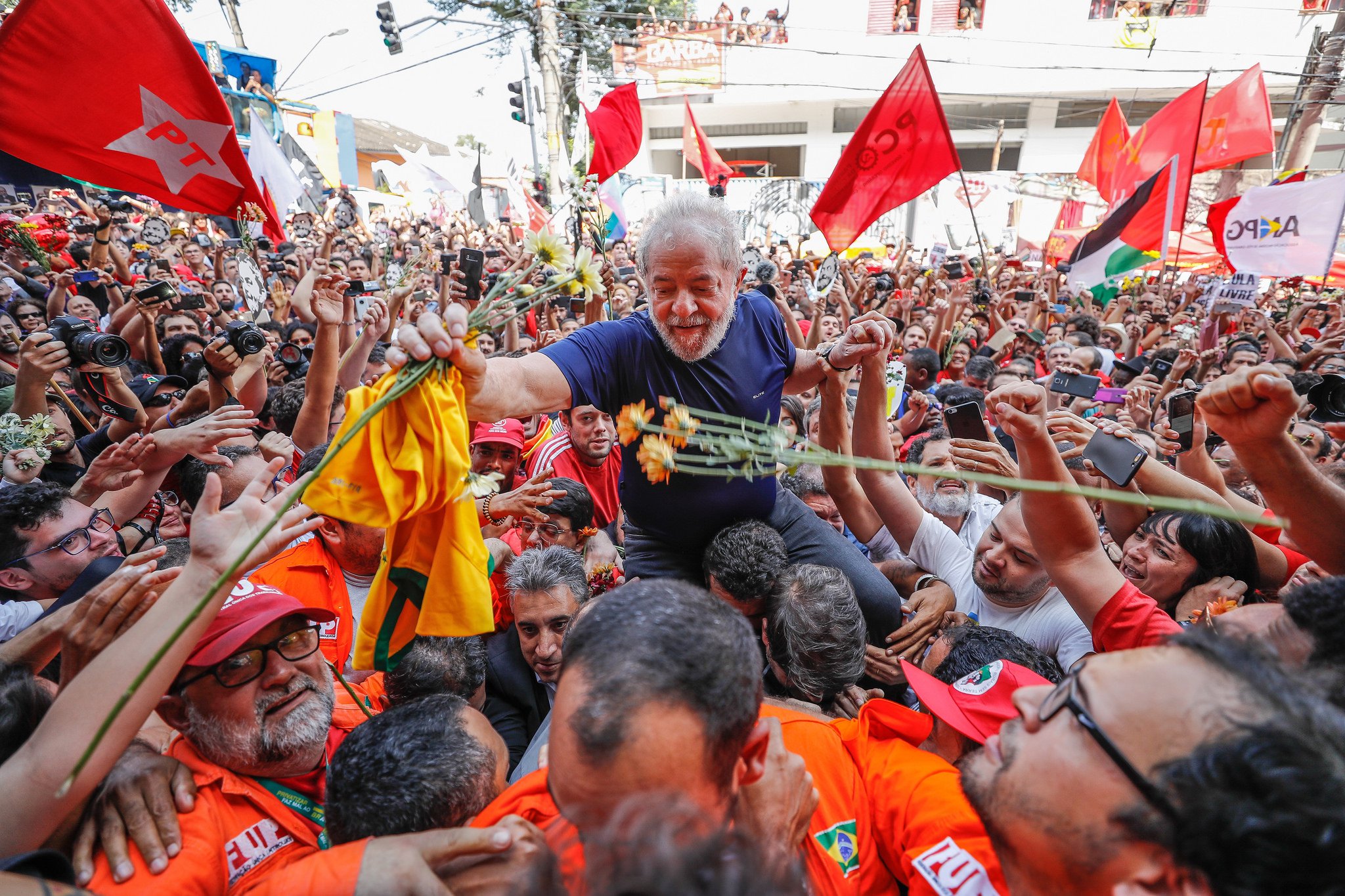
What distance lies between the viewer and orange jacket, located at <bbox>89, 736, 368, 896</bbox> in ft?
4.78

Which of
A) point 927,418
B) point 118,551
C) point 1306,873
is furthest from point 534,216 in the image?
point 1306,873

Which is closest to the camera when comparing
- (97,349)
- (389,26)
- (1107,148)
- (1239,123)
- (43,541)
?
(43,541)

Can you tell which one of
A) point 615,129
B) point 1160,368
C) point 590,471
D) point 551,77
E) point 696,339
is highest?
point 551,77

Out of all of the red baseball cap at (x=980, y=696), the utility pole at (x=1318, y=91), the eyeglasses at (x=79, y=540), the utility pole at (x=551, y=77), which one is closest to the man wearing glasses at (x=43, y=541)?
A: the eyeglasses at (x=79, y=540)

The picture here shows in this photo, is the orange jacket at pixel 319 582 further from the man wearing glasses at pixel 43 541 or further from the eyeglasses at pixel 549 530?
the eyeglasses at pixel 549 530

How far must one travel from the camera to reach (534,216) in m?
11.7

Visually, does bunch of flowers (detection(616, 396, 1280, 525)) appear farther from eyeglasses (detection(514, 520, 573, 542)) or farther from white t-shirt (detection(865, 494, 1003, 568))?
white t-shirt (detection(865, 494, 1003, 568))

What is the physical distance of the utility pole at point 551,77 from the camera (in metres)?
16.6

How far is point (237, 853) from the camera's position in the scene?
1763mm

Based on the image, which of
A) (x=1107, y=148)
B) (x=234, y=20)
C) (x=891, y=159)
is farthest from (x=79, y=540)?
(x=234, y=20)

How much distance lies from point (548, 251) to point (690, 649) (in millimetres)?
1247

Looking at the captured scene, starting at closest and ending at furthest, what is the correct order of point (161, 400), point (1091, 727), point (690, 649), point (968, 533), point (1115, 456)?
1. point (1091, 727)
2. point (690, 649)
3. point (1115, 456)
4. point (968, 533)
5. point (161, 400)

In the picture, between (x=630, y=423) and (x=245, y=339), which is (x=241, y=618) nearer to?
(x=630, y=423)

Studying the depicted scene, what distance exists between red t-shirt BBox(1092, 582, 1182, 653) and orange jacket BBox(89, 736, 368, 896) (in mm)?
2096
